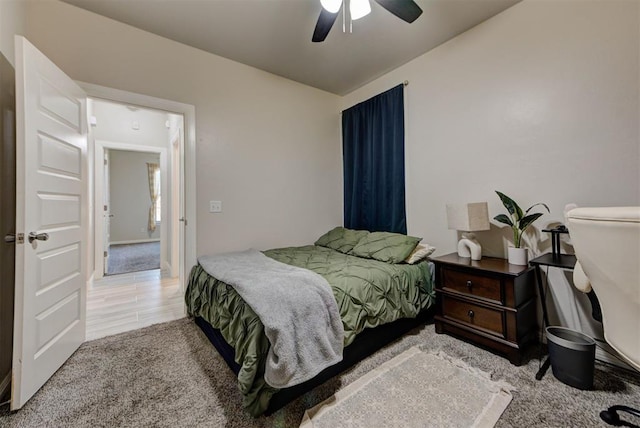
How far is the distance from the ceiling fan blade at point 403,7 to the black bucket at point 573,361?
7.37 feet

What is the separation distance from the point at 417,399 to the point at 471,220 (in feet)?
4.39

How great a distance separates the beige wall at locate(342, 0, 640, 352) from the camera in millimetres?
1683

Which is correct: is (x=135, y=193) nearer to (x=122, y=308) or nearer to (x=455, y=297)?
(x=122, y=308)

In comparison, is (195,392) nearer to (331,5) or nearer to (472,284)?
(472,284)

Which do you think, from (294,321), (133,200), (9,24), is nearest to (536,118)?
(294,321)

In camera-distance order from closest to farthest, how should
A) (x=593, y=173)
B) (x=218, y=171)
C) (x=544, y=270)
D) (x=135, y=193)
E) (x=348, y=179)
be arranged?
(x=593, y=173)
(x=544, y=270)
(x=218, y=171)
(x=348, y=179)
(x=135, y=193)

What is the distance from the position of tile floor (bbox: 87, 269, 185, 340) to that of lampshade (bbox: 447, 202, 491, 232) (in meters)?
2.70

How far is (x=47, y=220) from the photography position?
1578mm

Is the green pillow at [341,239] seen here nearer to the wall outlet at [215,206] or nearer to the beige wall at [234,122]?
the beige wall at [234,122]

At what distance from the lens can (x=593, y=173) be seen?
1.77m

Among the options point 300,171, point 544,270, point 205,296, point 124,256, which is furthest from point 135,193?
point 544,270

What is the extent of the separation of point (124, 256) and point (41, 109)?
192 inches

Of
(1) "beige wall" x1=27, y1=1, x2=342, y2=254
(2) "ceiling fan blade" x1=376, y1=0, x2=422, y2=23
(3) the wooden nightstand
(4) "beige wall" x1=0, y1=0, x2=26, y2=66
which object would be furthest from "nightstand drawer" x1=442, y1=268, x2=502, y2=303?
(4) "beige wall" x1=0, y1=0, x2=26, y2=66

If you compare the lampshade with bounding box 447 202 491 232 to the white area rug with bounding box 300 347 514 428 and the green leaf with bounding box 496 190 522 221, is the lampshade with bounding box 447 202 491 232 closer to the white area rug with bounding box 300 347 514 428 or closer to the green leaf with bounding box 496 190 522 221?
the green leaf with bounding box 496 190 522 221
